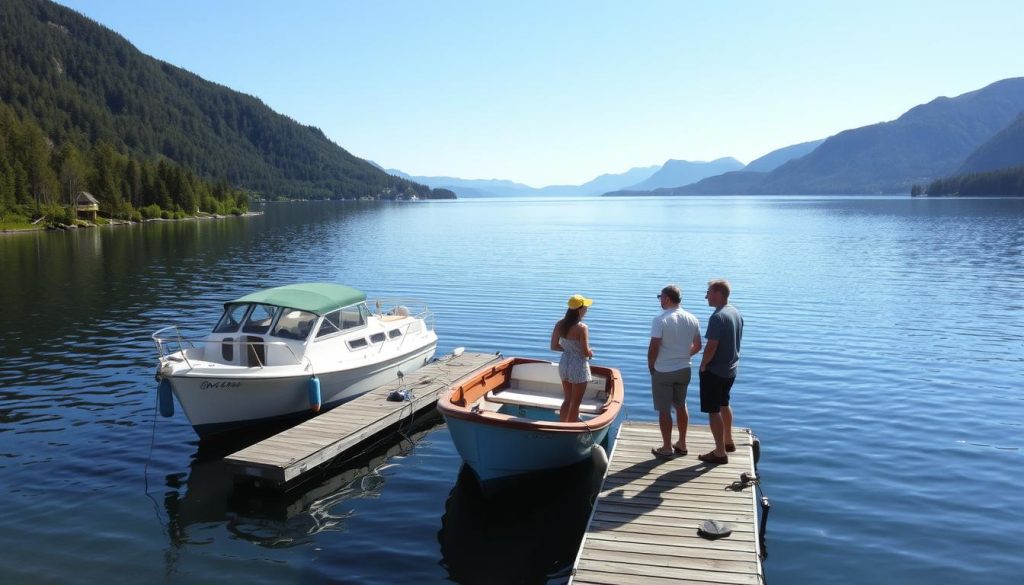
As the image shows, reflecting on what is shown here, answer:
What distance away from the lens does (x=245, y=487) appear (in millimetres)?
13633

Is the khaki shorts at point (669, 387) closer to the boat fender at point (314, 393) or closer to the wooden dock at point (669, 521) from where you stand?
the wooden dock at point (669, 521)

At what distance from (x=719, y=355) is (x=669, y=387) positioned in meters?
1.06

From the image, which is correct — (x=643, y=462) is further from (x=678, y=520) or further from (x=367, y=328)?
(x=367, y=328)

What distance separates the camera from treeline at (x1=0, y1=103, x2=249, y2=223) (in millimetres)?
93000

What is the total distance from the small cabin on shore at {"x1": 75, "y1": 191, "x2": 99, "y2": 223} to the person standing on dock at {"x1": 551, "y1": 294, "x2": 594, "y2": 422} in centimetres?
10769

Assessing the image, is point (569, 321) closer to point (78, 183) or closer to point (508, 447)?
point (508, 447)

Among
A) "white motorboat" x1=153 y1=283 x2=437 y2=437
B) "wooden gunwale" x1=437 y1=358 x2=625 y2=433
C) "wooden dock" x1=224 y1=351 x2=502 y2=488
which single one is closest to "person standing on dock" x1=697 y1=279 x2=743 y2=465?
"wooden gunwale" x1=437 y1=358 x2=625 y2=433

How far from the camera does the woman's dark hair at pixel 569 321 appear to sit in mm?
12625

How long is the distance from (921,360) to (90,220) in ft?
357

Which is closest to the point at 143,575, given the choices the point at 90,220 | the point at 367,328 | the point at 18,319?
the point at 367,328

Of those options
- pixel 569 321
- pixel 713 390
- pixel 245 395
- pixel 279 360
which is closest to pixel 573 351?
pixel 569 321

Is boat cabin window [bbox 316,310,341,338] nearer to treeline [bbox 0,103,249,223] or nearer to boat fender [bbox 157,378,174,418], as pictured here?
boat fender [bbox 157,378,174,418]

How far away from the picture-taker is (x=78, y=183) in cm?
10650

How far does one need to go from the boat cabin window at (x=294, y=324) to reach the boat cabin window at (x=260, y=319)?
0.26 meters
